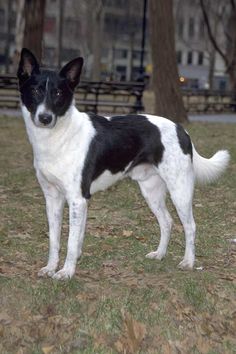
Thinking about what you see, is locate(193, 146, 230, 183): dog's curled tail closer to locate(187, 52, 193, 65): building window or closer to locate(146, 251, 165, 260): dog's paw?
locate(146, 251, 165, 260): dog's paw

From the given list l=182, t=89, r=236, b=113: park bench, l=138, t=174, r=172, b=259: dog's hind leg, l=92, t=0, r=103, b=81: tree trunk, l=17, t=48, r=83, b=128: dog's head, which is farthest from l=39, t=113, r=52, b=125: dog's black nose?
l=92, t=0, r=103, b=81: tree trunk

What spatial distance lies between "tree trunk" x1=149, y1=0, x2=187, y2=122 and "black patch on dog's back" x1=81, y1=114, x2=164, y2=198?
1100 cm

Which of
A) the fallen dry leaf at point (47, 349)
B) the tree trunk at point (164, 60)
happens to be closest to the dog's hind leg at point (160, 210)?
the fallen dry leaf at point (47, 349)

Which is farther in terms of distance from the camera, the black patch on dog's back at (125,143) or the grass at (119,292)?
the black patch on dog's back at (125,143)

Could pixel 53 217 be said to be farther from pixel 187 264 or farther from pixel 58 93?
pixel 187 264

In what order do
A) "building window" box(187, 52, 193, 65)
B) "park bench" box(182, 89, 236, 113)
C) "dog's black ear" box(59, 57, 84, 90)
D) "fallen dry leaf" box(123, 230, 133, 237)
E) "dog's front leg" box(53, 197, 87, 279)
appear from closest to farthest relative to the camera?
"dog's black ear" box(59, 57, 84, 90) < "dog's front leg" box(53, 197, 87, 279) < "fallen dry leaf" box(123, 230, 133, 237) < "park bench" box(182, 89, 236, 113) < "building window" box(187, 52, 193, 65)

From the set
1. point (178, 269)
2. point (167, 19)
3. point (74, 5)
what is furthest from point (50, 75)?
point (74, 5)

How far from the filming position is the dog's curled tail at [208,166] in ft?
22.2

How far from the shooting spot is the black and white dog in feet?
18.7

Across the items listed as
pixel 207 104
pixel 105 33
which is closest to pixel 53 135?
pixel 207 104

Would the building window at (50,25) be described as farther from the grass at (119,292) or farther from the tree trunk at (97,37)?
the grass at (119,292)

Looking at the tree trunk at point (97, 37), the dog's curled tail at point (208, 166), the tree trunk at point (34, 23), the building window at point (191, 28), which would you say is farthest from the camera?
the building window at point (191, 28)

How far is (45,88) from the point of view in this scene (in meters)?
5.60

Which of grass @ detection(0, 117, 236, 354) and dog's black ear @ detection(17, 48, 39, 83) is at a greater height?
dog's black ear @ detection(17, 48, 39, 83)
